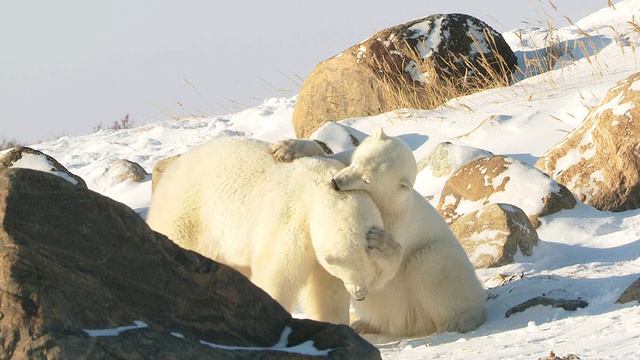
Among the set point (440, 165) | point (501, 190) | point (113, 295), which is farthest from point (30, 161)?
point (113, 295)

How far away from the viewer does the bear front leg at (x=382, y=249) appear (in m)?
5.31

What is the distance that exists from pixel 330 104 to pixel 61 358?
34.5 ft

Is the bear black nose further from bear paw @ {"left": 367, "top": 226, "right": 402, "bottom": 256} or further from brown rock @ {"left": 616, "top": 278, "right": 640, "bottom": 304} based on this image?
brown rock @ {"left": 616, "top": 278, "right": 640, "bottom": 304}

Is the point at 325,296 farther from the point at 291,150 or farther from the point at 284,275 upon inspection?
the point at 291,150

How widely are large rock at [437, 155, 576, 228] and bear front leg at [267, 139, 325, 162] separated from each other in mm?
2875

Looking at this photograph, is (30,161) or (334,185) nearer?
(334,185)

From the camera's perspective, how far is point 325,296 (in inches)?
225

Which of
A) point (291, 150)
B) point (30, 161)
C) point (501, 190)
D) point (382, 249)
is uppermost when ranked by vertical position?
point (291, 150)

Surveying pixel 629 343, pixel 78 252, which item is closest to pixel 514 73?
pixel 629 343

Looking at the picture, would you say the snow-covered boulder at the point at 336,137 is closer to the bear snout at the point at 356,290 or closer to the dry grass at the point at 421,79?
the dry grass at the point at 421,79

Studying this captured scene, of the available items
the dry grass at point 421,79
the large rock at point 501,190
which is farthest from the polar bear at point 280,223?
the dry grass at point 421,79

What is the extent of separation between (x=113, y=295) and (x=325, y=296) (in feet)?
7.41

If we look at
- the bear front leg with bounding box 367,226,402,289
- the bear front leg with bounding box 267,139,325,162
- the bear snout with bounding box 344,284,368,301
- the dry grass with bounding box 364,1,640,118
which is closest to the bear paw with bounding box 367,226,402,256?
the bear front leg with bounding box 367,226,402,289

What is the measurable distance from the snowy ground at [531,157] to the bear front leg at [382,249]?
495mm
